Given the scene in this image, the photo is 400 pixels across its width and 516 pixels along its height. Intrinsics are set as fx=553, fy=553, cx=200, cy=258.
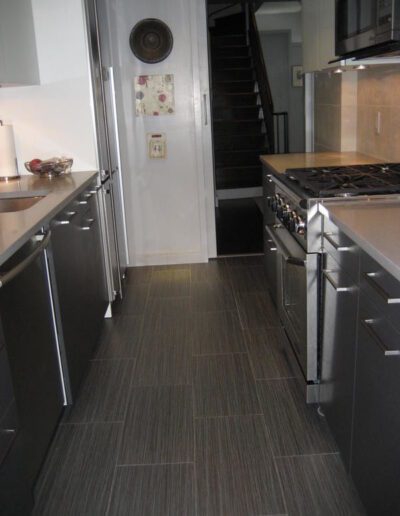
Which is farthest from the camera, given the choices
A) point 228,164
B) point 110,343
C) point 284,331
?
point 228,164

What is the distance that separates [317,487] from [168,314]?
6.16ft

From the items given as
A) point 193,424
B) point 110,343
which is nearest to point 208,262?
point 110,343

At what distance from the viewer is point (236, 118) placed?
7.99 m

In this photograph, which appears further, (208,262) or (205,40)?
(208,262)

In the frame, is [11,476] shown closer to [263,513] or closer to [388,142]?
[263,513]

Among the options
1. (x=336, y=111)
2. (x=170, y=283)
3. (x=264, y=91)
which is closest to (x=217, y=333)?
(x=170, y=283)

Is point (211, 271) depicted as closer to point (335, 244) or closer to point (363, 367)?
point (335, 244)

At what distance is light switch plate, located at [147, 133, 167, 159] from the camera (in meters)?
4.59

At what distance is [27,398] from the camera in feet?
6.06

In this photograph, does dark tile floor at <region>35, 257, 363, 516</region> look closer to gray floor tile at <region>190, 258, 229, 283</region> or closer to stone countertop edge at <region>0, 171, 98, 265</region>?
gray floor tile at <region>190, 258, 229, 283</region>

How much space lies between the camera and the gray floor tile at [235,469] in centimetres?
191

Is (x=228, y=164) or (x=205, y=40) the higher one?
(x=205, y=40)

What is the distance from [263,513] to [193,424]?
0.61m

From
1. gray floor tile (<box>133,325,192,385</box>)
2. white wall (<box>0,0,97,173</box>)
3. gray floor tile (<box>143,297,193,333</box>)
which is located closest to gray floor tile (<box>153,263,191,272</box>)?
gray floor tile (<box>143,297,193,333</box>)
